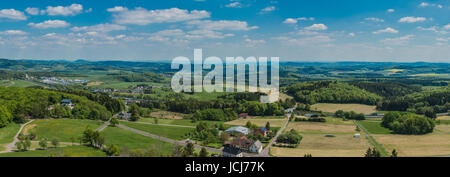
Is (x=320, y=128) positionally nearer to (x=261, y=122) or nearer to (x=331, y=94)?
(x=261, y=122)

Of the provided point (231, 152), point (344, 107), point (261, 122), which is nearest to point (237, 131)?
point (261, 122)

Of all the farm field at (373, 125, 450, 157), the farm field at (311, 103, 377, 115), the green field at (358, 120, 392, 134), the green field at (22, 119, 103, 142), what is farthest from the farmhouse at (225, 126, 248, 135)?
the farm field at (311, 103, 377, 115)

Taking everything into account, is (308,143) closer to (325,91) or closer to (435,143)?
(435,143)

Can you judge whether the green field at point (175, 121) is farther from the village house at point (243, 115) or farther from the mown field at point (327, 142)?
the mown field at point (327, 142)

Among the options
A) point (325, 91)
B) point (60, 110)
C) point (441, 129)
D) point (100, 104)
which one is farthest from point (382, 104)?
point (60, 110)
